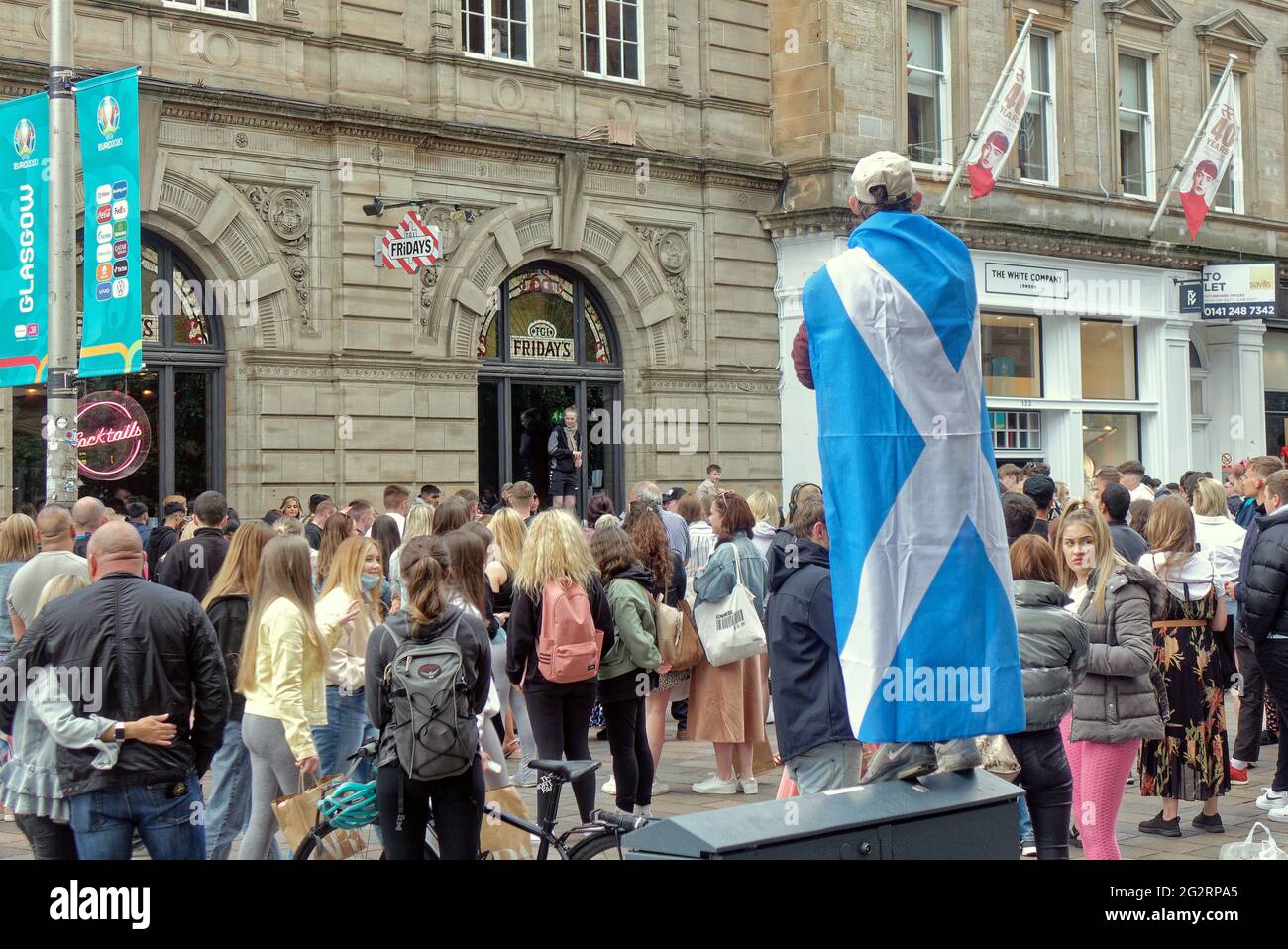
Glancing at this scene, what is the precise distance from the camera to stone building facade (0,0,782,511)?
18562mm

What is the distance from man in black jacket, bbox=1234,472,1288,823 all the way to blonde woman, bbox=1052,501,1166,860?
1974 millimetres

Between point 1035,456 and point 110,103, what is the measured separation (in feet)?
64.0

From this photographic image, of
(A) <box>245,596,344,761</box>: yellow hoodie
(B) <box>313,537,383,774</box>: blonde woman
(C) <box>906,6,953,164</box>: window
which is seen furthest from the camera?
(C) <box>906,6,953,164</box>: window

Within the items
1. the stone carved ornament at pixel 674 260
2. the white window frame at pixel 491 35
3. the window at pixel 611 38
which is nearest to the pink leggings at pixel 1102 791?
the white window frame at pixel 491 35

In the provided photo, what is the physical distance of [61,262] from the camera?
13.0 m

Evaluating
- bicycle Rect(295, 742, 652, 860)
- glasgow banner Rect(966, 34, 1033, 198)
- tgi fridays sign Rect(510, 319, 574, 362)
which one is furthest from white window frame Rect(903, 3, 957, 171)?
bicycle Rect(295, 742, 652, 860)

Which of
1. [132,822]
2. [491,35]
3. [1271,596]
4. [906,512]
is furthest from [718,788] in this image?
[491,35]

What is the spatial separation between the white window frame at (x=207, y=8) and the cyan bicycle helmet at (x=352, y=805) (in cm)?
1399

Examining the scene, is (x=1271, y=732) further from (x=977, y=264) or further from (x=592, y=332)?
(x=977, y=264)

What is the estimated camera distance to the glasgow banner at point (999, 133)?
79.0 feet

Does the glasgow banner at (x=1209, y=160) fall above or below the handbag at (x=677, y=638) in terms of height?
above

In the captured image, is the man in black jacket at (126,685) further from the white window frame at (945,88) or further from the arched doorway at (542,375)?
the white window frame at (945,88)

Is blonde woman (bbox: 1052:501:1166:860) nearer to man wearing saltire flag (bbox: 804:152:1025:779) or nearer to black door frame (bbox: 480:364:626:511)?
man wearing saltire flag (bbox: 804:152:1025:779)

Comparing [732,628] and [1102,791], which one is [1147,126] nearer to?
[732,628]
